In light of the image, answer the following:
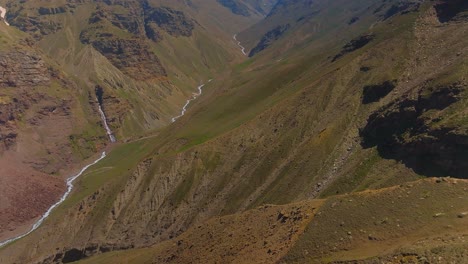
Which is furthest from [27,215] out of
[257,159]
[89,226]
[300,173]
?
[300,173]

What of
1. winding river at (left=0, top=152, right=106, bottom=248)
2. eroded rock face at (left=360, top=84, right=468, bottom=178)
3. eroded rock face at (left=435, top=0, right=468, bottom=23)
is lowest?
winding river at (left=0, top=152, right=106, bottom=248)

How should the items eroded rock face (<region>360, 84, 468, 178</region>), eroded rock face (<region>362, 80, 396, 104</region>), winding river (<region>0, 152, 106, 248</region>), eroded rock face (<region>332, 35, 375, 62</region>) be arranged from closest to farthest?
eroded rock face (<region>360, 84, 468, 178</region>), eroded rock face (<region>362, 80, 396, 104</region>), winding river (<region>0, 152, 106, 248</region>), eroded rock face (<region>332, 35, 375, 62</region>)

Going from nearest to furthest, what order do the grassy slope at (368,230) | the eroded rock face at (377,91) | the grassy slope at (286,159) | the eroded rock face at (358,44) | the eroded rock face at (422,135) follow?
the grassy slope at (368,230), the eroded rock face at (422,135), the grassy slope at (286,159), the eroded rock face at (377,91), the eroded rock face at (358,44)

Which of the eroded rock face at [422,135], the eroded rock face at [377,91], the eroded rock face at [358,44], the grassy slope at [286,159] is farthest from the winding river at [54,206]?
the eroded rock face at [358,44]

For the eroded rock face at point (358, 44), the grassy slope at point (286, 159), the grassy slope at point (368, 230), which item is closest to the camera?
the grassy slope at point (368, 230)

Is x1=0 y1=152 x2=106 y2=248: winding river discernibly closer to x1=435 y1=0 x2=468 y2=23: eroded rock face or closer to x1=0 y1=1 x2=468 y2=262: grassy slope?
x1=0 y1=1 x2=468 y2=262: grassy slope

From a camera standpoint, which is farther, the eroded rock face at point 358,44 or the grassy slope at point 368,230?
the eroded rock face at point 358,44

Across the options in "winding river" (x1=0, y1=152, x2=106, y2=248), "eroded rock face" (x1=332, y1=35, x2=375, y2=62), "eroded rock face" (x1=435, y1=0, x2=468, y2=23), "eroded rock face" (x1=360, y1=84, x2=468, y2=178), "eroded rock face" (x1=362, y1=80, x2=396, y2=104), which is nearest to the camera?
"eroded rock face" (x1=360, y1=84, x2=468, y2=178)

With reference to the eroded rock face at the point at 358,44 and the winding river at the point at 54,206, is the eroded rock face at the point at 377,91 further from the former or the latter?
the winding river at the point at 54,206

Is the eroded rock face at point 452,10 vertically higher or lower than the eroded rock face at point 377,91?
higher

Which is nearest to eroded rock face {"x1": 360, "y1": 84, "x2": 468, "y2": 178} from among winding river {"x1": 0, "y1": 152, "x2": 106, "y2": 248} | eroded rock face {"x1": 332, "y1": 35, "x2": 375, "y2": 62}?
eroded rock face {"x1": 332, "y1": 35, "x2": 375, "y2": 62}
